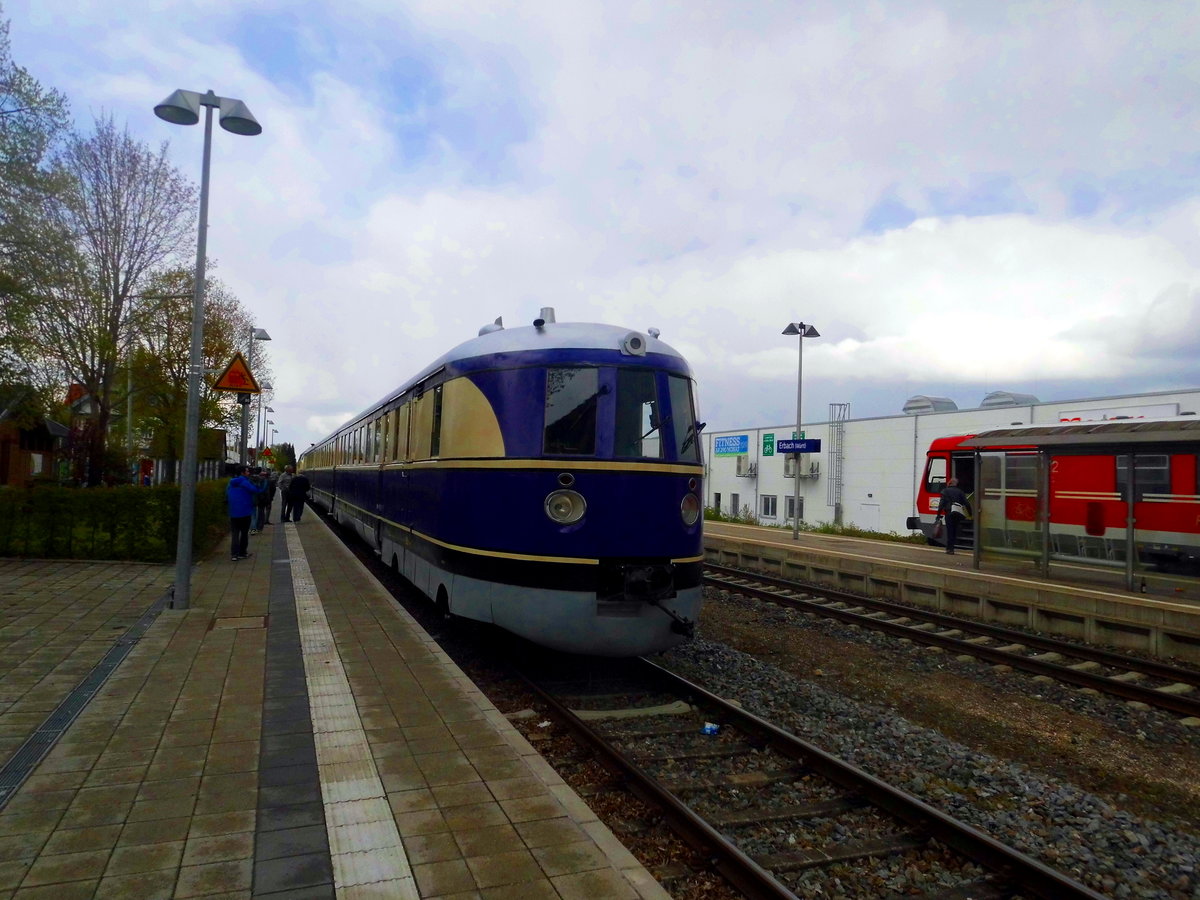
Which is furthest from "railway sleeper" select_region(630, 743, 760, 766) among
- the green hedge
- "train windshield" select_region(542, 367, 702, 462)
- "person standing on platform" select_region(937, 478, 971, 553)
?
"person standing on platform" select_region(937, 478, 971, 553)

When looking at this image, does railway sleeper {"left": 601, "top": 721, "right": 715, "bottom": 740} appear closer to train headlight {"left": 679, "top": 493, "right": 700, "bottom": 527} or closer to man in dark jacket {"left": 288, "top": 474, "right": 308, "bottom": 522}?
train headlight {"left": 679, "top": 493, "right": 700, "bottom": 527}

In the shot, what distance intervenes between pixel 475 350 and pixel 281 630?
3.84 m

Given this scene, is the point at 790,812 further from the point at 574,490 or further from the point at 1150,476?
the point at 1150,476

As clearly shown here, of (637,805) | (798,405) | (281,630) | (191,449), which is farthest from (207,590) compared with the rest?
(798,405)

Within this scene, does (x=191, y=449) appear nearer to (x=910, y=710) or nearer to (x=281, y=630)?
(x=281, y=630)

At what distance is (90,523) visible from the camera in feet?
46.0

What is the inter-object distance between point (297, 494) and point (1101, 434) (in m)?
21.9

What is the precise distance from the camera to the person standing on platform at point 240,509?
14516 millimetres

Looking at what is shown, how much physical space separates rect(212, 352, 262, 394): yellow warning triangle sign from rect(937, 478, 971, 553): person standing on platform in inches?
608

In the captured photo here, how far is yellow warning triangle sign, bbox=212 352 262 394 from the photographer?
10.7 meters

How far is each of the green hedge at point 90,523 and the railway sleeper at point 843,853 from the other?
12519 mm

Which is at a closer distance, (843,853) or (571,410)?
(843,853)

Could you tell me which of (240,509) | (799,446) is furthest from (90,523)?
(799,446)

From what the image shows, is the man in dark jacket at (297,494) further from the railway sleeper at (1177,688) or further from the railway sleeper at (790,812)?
the railway sleeper at (790,812)
